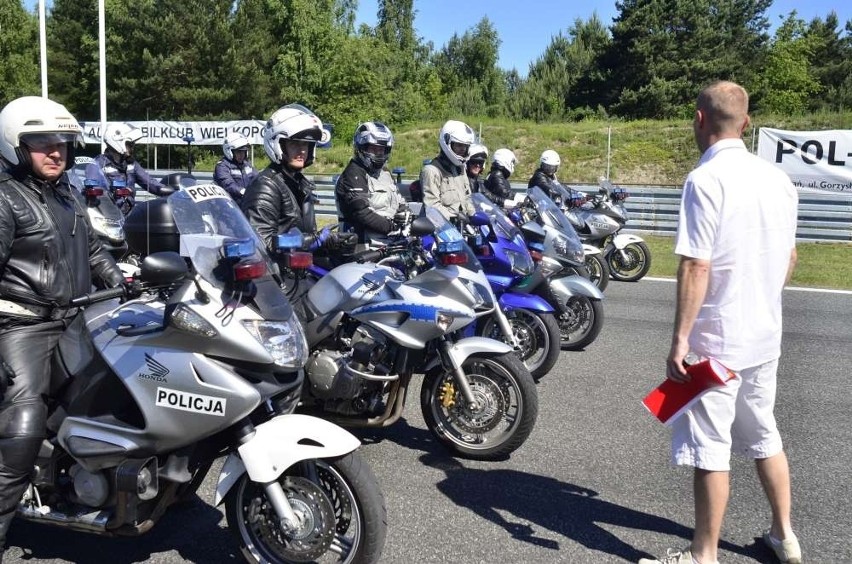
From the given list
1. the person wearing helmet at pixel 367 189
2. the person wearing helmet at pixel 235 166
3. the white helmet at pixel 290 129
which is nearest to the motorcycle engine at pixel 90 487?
the white helmet at pixel 290 129

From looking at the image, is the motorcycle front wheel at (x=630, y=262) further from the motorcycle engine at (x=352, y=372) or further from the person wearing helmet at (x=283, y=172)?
the motorcycle engine at (x=352, y=372)

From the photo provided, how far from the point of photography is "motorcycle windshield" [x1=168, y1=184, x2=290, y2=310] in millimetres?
3182

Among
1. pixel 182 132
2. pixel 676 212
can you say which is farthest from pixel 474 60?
pixel 676 212

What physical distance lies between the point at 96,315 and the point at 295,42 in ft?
174

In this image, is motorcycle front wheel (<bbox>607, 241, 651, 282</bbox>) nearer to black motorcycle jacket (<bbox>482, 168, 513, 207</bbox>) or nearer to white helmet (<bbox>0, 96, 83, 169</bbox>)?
black motorcycle jacket (<bbox>482, 168, 513, 207</bbox>)

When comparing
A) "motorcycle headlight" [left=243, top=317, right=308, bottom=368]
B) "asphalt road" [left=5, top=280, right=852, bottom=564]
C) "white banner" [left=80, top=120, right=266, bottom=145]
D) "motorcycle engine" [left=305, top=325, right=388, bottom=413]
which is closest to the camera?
"motorcycle headlight" [left=243, top=317, right=308, bottom=368]

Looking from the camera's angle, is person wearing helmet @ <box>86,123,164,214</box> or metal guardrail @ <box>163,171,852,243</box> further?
metal guardrail @ <box>163,171,852,243</box>

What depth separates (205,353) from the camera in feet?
10.2

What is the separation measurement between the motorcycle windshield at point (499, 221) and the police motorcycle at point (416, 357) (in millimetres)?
1761

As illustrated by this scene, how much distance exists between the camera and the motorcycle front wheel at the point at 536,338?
6.61 meters

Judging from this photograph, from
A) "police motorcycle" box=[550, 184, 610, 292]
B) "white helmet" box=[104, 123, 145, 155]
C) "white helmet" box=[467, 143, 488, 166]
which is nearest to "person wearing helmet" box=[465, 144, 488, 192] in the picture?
"white helmet" box=[467, 143, 488, 166]

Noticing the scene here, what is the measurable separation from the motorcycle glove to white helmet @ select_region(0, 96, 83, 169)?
2.96ft

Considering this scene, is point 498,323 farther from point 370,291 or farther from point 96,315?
point 96,315

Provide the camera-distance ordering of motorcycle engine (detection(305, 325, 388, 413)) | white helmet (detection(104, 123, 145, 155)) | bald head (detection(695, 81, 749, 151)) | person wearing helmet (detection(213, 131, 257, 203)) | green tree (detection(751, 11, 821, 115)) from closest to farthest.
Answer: bald head (detection(695, 81, 749, 151))
motorcycle engine (detection(305, 325, 388, 413))
white helmet (detection(104, 123, 145, 155))
person wearing helmet (detection(213, 131, 257, 203))
green tree (detection(751, 11, 821, 115))
